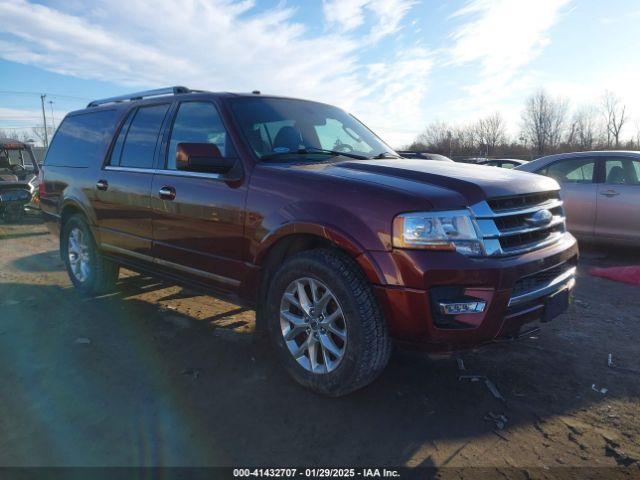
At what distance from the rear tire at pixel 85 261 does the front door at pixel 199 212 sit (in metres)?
1.32

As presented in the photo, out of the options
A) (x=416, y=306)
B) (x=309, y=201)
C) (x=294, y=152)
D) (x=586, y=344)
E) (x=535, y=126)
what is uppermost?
(x=535, y=126)

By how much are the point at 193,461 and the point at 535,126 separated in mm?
72704

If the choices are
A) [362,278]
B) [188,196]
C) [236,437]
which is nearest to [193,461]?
[236,437]

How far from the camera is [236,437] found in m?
2.63

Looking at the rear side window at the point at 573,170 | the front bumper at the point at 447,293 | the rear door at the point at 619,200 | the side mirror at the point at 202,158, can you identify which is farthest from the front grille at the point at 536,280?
the rear side window at the point at 573,170

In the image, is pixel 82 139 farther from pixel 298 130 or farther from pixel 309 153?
pixel 309 153

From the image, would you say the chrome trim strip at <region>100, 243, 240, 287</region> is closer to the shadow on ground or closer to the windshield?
the shadow on ground

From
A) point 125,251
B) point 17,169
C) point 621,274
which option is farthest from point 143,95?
point 17,169

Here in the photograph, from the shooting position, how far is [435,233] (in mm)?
2594

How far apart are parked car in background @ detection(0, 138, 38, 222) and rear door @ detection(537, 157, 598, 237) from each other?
11717mm

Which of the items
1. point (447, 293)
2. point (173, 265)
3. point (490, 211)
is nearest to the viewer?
point (447, 293)

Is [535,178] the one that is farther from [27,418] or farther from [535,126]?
[535,126]

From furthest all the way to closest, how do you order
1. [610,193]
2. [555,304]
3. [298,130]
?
[610,193], [298,130], [555,304]

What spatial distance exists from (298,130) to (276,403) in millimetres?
2088
